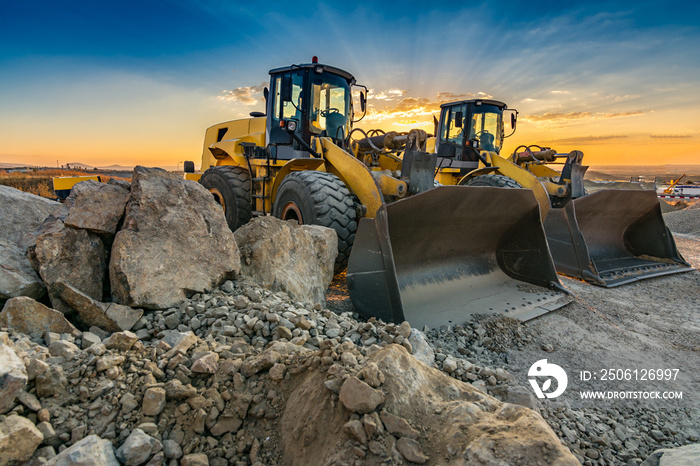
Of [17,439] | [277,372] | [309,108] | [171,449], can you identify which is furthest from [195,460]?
[309,108]

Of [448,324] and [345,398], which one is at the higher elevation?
[345,398]

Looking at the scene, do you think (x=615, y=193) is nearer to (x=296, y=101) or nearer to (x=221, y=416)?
(x=296, y=101)

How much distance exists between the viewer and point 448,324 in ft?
10.9

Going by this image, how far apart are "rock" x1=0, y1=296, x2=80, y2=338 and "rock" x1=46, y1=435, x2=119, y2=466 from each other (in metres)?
0.96

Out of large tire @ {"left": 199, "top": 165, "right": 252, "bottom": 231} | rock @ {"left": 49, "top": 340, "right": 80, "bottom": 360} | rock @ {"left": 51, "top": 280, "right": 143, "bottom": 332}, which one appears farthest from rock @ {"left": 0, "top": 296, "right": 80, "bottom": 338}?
large tire @ {"left": 199, "top": 165, "right": 252, "bottom": 231}

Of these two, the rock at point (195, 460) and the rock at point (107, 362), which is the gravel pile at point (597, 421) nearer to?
the rock at point (195, 460)

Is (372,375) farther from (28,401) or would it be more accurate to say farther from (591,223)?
(591,223)

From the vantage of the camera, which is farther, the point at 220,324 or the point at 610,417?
the point at 220,324

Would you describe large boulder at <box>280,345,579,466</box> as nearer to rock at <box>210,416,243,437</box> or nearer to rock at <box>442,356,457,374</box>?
rock at <box>210,416,243,437</box>

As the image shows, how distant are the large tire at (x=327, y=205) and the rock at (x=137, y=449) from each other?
290 centimetres

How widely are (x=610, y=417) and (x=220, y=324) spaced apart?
7.68 feet

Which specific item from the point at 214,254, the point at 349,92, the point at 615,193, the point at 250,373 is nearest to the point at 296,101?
the point at 349,92

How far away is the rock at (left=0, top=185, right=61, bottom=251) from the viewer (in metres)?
3.08

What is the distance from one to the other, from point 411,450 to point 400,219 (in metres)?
2.48
